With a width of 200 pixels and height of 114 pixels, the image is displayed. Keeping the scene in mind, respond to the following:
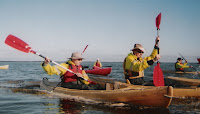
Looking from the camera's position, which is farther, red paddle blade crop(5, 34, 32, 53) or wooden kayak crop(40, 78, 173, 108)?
red paddle blade crop(5, 34, 32, 53)

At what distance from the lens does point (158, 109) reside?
5730 millimetres

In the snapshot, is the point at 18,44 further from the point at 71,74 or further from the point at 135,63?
the point at 135,63

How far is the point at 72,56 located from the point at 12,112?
2808 mm

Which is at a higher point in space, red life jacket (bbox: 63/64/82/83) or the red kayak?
red life jacket (bbox: 63/64/82/83)

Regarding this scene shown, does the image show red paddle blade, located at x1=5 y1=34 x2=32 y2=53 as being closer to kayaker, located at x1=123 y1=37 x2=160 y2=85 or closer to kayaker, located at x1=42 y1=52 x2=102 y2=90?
kayaker, located at x1=42 y1=52 x2=102 y2=90

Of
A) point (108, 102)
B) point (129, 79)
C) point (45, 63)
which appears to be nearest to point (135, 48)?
point (129, 79)

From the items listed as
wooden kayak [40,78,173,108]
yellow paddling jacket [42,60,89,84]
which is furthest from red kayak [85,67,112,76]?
wooden kayak [40,78,173,108]

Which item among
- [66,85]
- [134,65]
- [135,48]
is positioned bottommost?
[66,85]

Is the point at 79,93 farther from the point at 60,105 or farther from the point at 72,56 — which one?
the point at 72,56

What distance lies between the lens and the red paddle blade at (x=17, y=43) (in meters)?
7.55

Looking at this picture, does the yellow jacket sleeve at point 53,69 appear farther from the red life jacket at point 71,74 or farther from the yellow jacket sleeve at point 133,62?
the yellow jacket sleeve at point 133,62

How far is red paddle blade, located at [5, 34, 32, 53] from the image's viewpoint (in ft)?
24.8

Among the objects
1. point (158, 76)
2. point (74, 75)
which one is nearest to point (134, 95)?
point (158, 76)

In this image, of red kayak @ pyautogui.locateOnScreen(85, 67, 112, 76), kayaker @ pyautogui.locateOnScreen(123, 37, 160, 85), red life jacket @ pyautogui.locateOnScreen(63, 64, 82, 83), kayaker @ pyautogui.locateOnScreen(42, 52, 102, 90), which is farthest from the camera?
red kayak @ pyautogui.locateOnScreen(85, 67, 112, 76)
